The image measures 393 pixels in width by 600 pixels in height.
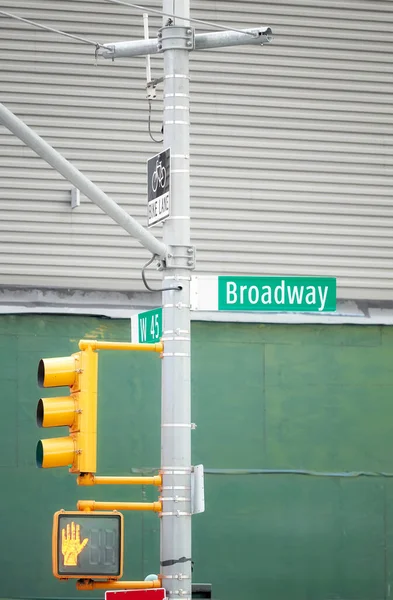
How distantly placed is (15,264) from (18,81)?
2286 millimetres

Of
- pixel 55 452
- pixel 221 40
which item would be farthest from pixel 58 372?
pixel 221 40

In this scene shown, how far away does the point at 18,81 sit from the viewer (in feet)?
47.1

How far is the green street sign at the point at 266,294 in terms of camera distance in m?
8.90

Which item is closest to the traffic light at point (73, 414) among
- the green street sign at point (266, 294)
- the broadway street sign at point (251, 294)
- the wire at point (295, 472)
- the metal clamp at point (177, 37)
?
the broadway street sign at point (251, 294)

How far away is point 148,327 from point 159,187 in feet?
3.72

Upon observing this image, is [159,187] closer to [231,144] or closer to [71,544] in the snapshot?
[71,544]

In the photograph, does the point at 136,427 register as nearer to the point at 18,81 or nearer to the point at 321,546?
the point at 321,546

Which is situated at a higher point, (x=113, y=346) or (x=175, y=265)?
(x=175, y=265)

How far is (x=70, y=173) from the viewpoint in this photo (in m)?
8.04

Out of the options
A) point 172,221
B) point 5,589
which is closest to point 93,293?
point 5,589

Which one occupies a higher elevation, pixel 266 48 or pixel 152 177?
pixel 266 48

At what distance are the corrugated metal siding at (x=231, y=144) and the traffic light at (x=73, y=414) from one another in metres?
6.35

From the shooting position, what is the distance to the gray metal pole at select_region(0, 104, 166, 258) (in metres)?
7.70

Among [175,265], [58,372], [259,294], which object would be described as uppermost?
[175,265]
